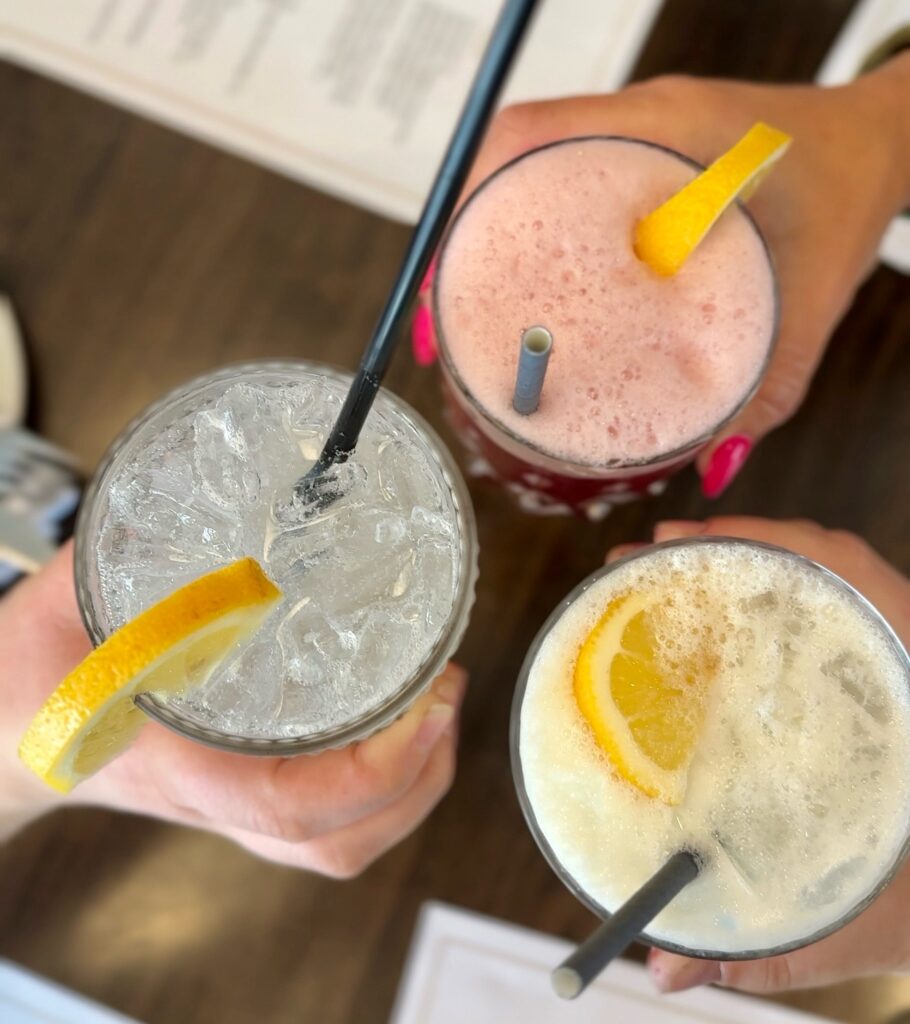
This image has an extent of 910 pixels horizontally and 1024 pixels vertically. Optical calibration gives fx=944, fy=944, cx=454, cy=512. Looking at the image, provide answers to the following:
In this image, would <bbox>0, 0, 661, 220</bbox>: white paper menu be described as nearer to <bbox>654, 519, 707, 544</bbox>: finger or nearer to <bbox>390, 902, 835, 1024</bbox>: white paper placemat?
<bbox>654, 519, 707, 544</bbox>: finger

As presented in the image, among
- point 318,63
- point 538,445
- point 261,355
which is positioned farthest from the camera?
point 318,63

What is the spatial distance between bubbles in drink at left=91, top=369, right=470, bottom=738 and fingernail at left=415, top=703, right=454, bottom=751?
0.08m

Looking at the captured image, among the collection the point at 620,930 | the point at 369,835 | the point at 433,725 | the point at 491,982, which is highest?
the point at 620,930

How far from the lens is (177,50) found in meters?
1.12

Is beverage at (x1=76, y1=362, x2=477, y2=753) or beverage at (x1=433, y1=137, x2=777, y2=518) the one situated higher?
beverage at (x1=433, y1=137, x2=777, y2=518)

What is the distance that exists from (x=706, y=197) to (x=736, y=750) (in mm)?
422

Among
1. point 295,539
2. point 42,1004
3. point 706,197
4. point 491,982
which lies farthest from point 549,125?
point 42,1004

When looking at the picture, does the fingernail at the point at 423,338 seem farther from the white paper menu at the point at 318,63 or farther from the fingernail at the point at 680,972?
the fingernail at the point at 680,972

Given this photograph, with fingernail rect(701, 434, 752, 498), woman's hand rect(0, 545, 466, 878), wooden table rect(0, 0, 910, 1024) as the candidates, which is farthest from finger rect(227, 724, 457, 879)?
fingernail rect(701, 434, 752, 498)

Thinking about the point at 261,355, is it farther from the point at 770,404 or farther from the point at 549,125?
the point at 770,404

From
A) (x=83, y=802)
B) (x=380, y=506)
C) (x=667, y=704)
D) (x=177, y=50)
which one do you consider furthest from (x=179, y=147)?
(x=667, y=704)

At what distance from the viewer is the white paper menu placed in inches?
42.9

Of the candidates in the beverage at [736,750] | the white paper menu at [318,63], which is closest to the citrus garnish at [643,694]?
the beverage at [736,750]

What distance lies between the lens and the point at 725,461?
866mm
